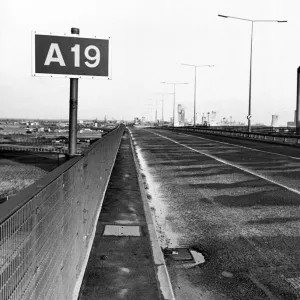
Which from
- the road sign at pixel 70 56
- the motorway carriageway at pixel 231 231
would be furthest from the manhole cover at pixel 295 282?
the road sign at pixel 70 56

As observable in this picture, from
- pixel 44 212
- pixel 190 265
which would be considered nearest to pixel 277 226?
pixel 190 265

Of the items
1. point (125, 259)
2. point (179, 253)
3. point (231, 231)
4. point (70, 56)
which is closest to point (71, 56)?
point (70, 56)

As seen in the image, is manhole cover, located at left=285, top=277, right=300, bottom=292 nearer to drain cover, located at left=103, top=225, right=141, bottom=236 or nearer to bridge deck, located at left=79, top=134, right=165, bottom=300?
bridge deck, located at left=79, top=134, right=165, bottom=300

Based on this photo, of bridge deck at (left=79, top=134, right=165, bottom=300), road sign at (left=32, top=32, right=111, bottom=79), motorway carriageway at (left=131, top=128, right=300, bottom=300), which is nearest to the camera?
bridge deck at (left=79, top=134, right=165, bottom=300)

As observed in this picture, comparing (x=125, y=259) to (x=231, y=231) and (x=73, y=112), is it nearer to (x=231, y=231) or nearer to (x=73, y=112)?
(x=231, y=231)

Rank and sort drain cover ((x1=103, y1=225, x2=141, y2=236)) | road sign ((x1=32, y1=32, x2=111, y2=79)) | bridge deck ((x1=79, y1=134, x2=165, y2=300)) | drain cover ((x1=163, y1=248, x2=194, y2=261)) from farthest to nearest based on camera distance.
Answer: drain cover ((x1=103, y1=225, x2=141, y2=236)) < road sign ((x1=32, y1=32, x2=111, y2=79)) < drain cover ((x1=163, y1=248, x2=194, y2=261)) < bridge deck ((x1=79, y1=134, x2=165, y2=300))

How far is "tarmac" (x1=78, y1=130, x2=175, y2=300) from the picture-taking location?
4.14 meters

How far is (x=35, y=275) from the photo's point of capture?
7.76ft

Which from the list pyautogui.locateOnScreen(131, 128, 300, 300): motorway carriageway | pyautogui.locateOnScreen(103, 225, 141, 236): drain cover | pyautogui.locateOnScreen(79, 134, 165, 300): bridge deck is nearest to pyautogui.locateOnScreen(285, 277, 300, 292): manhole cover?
pyautogui.locateOnScreen(131, 128, 300, 300): motorway carriageway

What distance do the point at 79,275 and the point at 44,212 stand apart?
2.08 metres

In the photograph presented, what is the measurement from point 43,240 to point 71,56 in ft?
13.4

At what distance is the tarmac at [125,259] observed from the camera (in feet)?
13.6

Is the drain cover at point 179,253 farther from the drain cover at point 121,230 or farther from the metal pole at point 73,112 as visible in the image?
the metal pole at point 73,112

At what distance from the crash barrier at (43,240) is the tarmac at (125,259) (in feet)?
1.13
